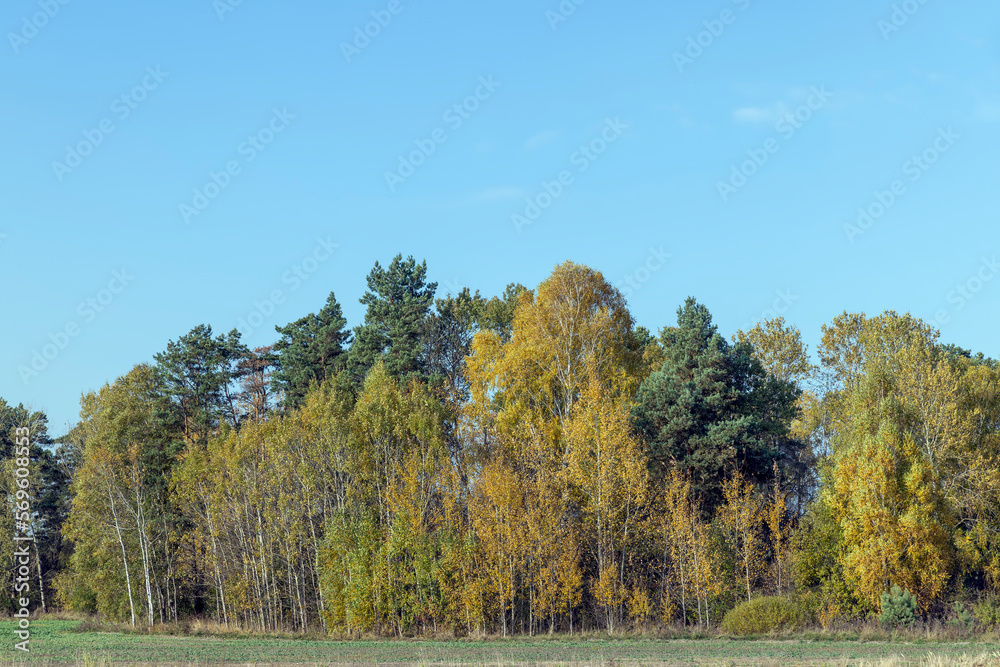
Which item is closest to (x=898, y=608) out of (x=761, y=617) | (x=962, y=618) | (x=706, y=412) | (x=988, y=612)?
(x=962, y=618)

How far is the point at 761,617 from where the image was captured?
132ft

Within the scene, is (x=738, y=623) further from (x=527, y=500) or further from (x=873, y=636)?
(x=527, y=500)

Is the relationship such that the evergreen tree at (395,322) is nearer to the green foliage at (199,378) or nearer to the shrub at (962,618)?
the green foliage at (199,378)

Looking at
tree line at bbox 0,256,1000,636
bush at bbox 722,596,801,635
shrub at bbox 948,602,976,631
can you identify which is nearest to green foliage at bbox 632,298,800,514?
tree line at bbox 0,256,1000,636

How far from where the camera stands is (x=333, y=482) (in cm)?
5078

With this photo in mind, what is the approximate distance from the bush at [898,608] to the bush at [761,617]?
412cm

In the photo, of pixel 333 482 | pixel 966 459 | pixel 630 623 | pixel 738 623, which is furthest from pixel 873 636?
pixel 333 482

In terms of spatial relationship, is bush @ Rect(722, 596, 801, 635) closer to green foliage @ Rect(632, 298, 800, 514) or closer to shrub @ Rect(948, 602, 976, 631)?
shrub @ Rect(948, 602, 976, 631)

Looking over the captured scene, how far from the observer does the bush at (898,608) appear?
41094mm

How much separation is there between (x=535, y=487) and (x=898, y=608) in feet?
58.9

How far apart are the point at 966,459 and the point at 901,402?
15.3 ft

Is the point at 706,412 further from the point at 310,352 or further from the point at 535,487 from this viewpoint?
the point at 310,352

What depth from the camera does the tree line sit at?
44375 millimetres

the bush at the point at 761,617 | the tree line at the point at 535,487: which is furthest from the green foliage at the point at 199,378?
the bush at the point at 761,617
